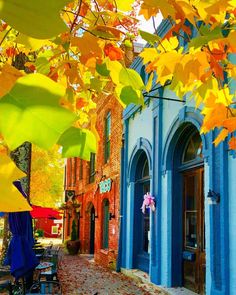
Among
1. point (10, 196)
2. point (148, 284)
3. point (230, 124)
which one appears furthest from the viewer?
point (148, 284)

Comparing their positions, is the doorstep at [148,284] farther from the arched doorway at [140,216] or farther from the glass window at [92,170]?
the glass window at [92,170]

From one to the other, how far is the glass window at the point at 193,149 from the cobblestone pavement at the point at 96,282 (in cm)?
316

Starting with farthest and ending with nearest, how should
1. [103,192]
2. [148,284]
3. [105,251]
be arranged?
[103,192] < [105,251] < [148,284]

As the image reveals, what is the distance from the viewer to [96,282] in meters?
11.9

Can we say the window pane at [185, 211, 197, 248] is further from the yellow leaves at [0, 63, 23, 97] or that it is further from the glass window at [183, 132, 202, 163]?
the yellow leaves at [0, 63, 23, 97]

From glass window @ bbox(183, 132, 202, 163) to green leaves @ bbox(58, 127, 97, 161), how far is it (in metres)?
7.29

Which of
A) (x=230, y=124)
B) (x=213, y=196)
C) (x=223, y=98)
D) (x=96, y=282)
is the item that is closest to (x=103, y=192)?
(x=96, y=282)

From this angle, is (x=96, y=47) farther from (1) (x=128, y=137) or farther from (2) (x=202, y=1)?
(1) (x=128, y=137)

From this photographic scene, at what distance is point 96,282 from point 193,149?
5.23 meters

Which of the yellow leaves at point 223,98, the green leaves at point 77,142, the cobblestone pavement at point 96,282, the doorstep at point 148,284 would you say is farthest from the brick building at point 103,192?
the green leaves at point 77,142

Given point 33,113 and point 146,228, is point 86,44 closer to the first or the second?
point 33,113

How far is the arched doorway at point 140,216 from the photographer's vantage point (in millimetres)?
12242

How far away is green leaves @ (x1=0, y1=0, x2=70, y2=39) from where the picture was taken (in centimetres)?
89

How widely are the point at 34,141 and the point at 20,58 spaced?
30.6ft
